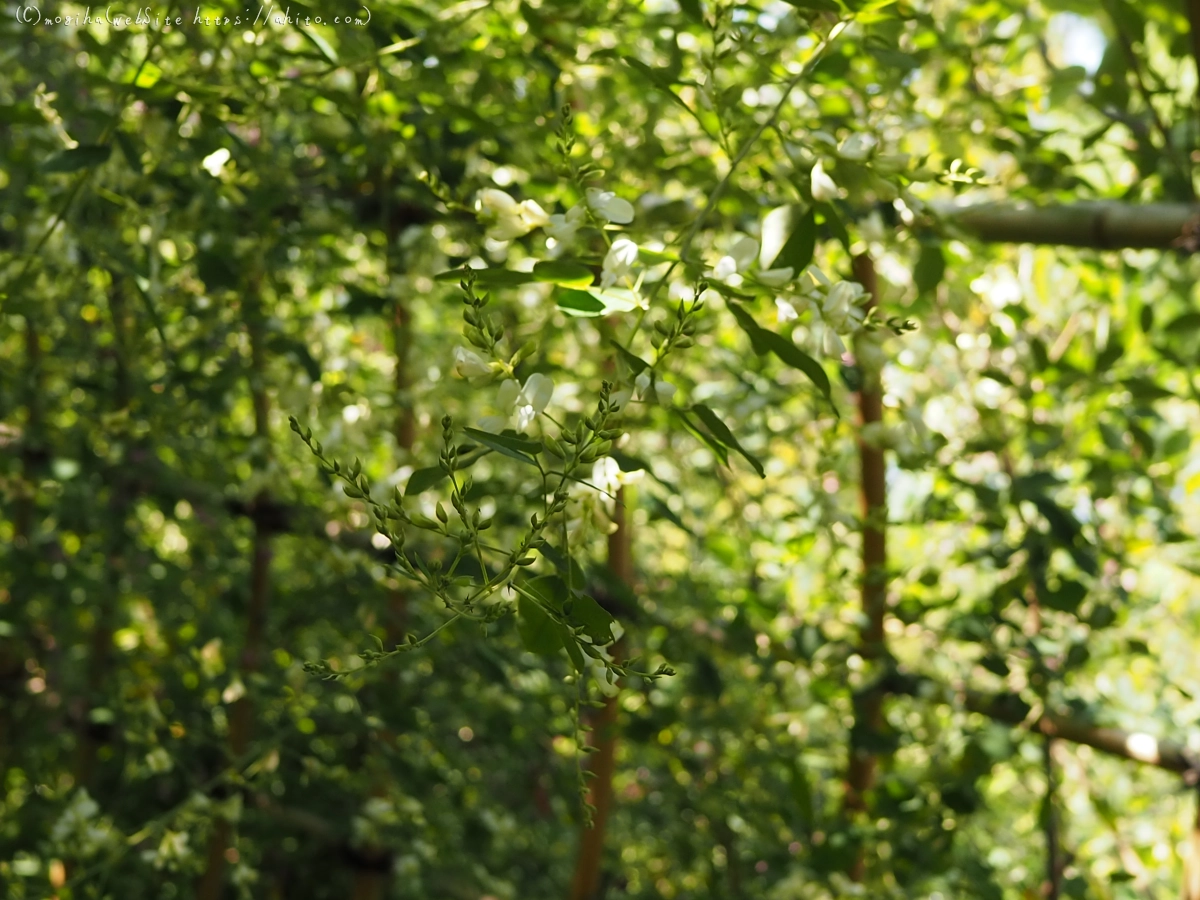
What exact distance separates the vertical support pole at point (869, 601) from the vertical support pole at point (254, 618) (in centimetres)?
54

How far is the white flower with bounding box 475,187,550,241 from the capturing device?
534mm

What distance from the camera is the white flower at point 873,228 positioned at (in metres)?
0.84

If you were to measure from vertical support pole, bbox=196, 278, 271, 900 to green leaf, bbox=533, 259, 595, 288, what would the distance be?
54 cm

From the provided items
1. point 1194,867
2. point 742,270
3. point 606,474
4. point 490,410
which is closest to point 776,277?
point 742,270

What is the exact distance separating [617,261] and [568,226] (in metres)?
0.03

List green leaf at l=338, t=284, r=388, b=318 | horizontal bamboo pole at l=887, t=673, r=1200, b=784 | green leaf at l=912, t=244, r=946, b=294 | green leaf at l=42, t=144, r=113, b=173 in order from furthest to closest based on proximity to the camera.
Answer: horizontal bamboo pole at l=887, t=673, r=1200, b=784
green leaf at l=338, t=284, r=388, b=318
green leaf at l=912, t=244, r=946, b=294
green leaf at l=42, t=144, r=113, b=173

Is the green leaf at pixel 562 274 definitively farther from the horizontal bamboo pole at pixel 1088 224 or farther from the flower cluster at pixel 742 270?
the horizontal bamboo pole at pixel 1088 224

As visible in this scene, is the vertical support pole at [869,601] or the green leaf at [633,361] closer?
the green leaf at [633,361]

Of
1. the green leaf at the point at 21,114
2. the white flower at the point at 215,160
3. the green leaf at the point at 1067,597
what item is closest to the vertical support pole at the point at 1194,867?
the green leaf at the point at 1067,597

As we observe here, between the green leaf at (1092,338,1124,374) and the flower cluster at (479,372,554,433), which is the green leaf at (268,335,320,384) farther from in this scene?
the green leaf at (1092,338,1124,374)

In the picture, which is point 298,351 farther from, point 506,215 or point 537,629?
point 537,629

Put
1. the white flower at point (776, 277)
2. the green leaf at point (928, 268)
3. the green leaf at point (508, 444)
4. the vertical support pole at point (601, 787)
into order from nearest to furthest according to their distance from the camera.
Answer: the green leaf at point (508, 444) < the white flower at point (776, 277) < the green leaf at point (928, 268) < the vertical support pole at point (601, 787)

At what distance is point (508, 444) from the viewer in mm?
428

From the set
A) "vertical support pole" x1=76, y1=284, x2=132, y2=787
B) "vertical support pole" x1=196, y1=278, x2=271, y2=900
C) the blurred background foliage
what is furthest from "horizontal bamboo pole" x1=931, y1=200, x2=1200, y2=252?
"vertical support pole" x1=76, y1=284, x2=132, y2=787
